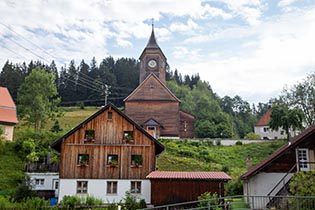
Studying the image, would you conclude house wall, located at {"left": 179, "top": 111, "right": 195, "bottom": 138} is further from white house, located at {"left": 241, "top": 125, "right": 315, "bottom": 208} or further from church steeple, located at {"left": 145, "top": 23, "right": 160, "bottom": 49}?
white house, located at {"left": 241, "top": 125, "right": 315, "bottom": 208}

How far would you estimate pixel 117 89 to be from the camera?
94.1 m

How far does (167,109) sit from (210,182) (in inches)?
1077

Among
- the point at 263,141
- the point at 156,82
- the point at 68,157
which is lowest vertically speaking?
the point at 68,157

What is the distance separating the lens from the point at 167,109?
4794 cm

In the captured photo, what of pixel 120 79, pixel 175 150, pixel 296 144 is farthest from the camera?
pixel 120 79

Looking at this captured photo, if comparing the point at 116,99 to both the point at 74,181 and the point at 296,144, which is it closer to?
the point at 74,181

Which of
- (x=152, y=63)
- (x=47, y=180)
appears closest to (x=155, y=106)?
(x=152, y=63)

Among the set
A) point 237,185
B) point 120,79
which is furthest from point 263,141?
point 120,79

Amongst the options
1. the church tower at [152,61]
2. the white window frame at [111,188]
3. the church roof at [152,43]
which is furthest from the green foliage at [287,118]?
the white window frame at [111,188]

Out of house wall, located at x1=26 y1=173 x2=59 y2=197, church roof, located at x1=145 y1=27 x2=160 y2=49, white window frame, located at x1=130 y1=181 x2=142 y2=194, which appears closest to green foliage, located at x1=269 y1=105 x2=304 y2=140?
church roof, located at x1=145 y1=27 x2=160 y2=49

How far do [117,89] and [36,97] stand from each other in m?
49.6

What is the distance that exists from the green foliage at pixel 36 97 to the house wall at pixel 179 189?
29.1 metres

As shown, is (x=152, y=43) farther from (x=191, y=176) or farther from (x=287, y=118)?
(x=191, y=176)

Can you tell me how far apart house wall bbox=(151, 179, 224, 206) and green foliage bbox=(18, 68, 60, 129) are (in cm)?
2912
